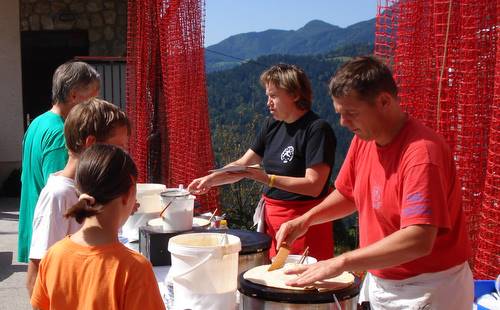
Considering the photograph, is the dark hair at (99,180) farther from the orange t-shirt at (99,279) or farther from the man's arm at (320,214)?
the man's arm at (320,214)

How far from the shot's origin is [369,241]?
206 centimetres

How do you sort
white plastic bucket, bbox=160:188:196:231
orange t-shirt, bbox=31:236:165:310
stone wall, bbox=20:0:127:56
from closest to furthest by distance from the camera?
orange t-shirt, bbox=31:236:165:310, white plastic bucket, bbox=160:188:196:231, stone wall, bbox=20:0:127:56

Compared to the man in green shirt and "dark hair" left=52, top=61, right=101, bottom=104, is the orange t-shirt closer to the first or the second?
the man in green shirt

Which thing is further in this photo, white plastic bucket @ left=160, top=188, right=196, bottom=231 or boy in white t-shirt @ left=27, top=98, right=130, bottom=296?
white plastic bucket @ left=160, top=188, right=196, bottom=231

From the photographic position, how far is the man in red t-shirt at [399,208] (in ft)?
5.89

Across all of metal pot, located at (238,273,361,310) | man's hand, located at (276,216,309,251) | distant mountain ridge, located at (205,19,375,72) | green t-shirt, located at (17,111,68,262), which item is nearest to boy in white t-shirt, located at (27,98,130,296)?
green t-shirt, located at (17,111,68,262)

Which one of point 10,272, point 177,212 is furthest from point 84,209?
point 10,272

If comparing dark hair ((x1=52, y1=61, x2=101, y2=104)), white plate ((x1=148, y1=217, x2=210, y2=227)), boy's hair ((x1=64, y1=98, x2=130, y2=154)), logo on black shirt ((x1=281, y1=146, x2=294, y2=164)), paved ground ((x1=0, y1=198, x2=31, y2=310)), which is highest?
dark hair ((x1=52, y1=61, x2=101, y2=104))

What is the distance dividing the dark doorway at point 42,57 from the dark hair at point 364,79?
9555mm

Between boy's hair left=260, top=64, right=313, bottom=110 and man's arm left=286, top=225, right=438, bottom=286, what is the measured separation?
60.3 inches

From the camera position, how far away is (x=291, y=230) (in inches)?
93.7

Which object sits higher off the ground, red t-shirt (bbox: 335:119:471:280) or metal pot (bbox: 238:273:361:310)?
red t-shirt (bbox: 335:119:471:280)

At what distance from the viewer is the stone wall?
425 inches

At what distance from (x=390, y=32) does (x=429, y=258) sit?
1842 mm
